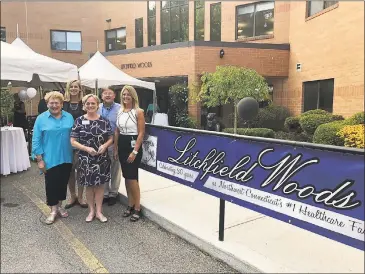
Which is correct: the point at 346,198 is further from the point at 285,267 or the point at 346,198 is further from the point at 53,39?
the point at 53,39

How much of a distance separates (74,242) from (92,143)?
1003 mm

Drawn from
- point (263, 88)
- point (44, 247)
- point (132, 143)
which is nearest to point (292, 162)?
point (132, 143)

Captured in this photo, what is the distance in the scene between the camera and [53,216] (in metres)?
3.53

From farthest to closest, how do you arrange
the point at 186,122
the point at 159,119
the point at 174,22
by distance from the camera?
the point at 174,22, the point at 186,122, the point at 159,119

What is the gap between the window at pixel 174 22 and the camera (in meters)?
15.9

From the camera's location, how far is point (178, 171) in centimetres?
353

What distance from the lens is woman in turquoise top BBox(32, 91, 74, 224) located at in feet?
Result: 10.4

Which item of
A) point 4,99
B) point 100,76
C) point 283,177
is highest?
point 100,76

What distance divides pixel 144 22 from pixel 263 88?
10233 mm

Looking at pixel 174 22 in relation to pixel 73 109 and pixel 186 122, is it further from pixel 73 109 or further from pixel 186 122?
pixel 73 109

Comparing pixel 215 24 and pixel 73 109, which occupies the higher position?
pixel 215 24

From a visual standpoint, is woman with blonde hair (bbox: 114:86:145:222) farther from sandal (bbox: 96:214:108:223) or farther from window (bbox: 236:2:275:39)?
window (bbox: 236:2:275:39)

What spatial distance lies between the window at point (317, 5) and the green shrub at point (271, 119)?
27.9 feet

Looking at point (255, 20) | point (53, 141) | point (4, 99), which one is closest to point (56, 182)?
point (53, 141)
